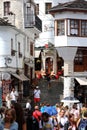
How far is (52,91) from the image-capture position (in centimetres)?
4200

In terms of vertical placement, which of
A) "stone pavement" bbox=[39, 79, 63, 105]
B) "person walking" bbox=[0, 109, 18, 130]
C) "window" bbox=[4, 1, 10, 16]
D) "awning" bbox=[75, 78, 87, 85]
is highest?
"window" bbox=[4, 1, 10, 16]

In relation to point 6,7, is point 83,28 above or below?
below

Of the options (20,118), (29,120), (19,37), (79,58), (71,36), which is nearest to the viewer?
(20,118)

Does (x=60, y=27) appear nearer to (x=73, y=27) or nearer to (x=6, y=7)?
(x=73, y=27)

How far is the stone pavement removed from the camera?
39.3 meters

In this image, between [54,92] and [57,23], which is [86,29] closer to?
[57,23]

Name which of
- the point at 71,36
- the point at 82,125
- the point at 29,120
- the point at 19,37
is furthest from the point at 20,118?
the point at 19,37

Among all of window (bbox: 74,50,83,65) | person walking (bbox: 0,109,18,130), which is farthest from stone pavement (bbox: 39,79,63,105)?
person walking (bbox: 0,109,18,130)

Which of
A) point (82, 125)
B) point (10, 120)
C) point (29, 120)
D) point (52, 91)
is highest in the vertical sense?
point (10, 120)

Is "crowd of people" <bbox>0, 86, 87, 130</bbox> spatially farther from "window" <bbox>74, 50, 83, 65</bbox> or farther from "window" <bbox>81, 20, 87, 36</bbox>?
"window" <bbox>81, 20, 87, 36</bbox>

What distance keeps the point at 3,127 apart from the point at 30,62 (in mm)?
38300

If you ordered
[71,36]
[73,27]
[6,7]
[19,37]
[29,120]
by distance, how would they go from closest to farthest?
[29,120] → [71,36] → [73,27] → [19,37] → [6,7]

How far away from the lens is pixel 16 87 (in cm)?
4094

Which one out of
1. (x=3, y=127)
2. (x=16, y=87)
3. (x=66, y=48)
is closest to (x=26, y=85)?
(x=16, y=87)
